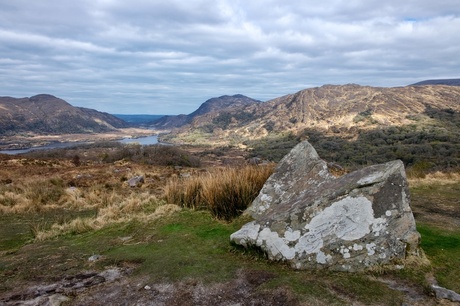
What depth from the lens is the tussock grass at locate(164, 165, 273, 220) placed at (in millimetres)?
8625

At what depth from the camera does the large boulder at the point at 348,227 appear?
5383 millimetres

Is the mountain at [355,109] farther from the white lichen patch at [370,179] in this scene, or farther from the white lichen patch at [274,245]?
the white lichen patch at [274,245]

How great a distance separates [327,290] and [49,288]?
12.9 ft

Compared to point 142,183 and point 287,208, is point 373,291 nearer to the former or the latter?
point 287,208

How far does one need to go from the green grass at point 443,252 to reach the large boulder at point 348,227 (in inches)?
17.2

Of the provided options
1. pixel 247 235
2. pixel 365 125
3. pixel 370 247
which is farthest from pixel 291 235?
pixel 365 125

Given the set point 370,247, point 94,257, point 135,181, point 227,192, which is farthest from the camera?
point 135,181

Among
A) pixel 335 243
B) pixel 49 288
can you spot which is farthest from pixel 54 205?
pixel 335 243

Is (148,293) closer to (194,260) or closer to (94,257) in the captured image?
(194,260)

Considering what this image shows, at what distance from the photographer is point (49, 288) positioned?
4.99 metres

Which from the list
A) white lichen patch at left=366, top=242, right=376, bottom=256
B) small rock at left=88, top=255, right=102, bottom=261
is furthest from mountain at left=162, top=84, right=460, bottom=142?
small rock at left=88, top=255, right=102, bottom=261

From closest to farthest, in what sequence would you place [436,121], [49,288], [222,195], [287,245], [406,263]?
[49,288] < [406,263] < [287,245] < [222,195] < [436,121]

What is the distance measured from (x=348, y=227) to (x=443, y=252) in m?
1.79

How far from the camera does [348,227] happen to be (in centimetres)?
552
